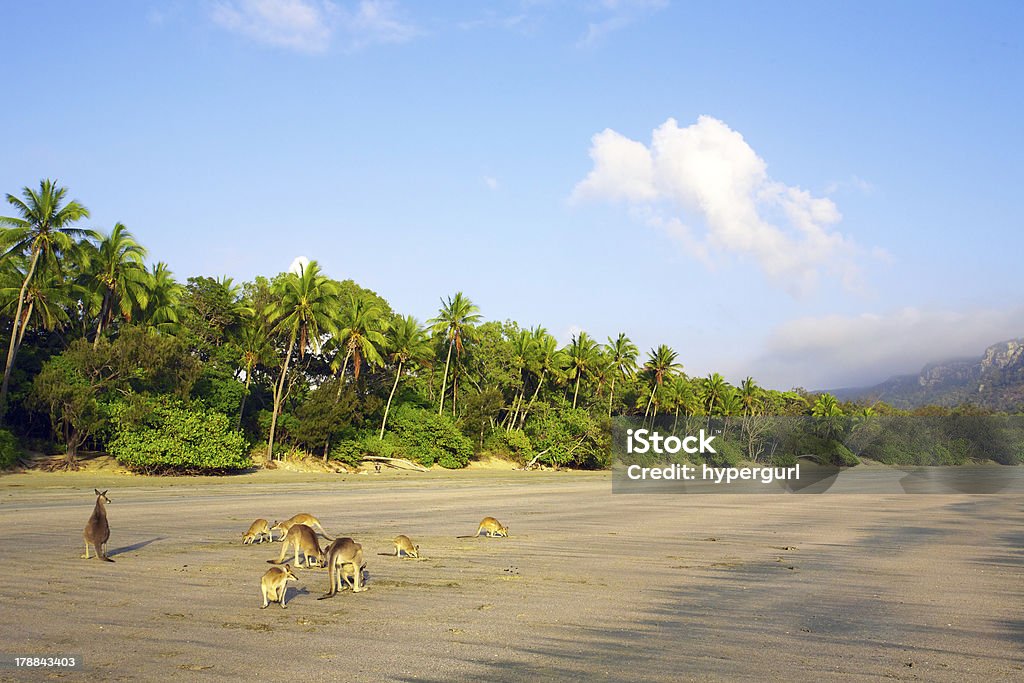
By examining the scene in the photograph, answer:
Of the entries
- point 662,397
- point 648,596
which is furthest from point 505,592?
point 662,397

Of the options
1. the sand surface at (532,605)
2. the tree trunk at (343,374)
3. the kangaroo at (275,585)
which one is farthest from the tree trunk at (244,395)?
the kangaroo at (275,585)

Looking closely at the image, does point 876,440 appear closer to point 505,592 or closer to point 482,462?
point 482,462

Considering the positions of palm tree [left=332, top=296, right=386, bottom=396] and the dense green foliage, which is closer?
the dense green foliage

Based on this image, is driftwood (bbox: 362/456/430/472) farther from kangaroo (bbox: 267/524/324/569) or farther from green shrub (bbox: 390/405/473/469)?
kangaroo (bbox: 267/524/324/569)

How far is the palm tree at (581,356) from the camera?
79.2 m

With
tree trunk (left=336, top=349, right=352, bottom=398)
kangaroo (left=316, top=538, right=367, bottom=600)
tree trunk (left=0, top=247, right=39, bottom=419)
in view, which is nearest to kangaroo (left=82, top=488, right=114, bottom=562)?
kangaroo (left=316, top=538, right=367, bottom=600)

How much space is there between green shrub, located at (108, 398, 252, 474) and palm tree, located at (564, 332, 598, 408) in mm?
40514

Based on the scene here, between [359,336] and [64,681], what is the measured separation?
170ft

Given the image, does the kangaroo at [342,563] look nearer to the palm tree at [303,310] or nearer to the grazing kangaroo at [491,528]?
the grazing kangaroo at [491,528]

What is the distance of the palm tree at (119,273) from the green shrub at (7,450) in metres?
9.04

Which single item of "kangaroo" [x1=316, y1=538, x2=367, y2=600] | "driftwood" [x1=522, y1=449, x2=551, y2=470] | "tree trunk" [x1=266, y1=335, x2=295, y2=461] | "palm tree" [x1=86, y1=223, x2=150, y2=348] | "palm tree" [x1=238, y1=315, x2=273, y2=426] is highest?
"palm tree" [x1=86, y1=223, x2=150, y2=348]

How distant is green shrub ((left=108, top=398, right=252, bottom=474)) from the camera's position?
1607 inches

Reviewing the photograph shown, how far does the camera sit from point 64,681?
5973mm

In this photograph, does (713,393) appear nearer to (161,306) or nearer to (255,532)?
(161,306)
